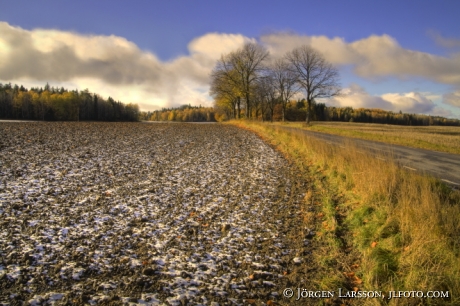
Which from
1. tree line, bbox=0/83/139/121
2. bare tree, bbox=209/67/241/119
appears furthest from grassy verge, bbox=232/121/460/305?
tree line, bbox=0/83/139/121

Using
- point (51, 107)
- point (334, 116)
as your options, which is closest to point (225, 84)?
point (51, 107)

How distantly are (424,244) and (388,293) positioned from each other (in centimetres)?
125

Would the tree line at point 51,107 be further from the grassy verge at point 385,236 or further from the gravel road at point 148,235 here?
the grassy verge at point 385,236

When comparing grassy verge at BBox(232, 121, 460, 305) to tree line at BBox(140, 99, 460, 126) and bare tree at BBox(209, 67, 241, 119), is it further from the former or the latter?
tree line at BBox(140, 99, 460, 126)

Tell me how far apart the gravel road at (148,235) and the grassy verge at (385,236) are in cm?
59

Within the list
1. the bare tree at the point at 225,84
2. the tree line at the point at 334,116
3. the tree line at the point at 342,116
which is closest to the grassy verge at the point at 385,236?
the bare tree at the point at 225,84

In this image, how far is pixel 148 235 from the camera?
228 inches

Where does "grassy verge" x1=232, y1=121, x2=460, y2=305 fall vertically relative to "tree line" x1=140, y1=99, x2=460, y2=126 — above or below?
below

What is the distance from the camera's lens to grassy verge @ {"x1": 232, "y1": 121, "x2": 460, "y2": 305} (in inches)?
160

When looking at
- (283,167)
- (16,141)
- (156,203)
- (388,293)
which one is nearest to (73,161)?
(156,203)

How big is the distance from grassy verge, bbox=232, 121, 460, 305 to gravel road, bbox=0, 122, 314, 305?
586mm

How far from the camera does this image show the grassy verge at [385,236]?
4.06 meters

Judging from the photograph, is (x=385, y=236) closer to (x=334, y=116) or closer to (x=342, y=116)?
(x=334, y=116)

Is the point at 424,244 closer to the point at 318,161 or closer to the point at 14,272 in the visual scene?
the point at 14,272
